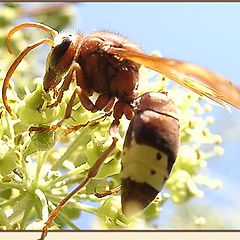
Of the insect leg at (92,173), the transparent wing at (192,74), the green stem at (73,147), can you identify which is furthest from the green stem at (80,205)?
the transparent wing at (192,74)

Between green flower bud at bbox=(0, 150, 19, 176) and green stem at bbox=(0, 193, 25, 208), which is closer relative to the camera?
green flower bud at bbox=(0, 150, 19, 176)

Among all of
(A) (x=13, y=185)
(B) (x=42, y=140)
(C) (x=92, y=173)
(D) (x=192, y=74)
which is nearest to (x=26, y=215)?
(A) (x=13, y=185)

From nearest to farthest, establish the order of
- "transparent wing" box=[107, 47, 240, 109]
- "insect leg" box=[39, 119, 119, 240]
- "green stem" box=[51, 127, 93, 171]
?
"transparent wing" box=[107, 47, 240, 109]
"insect leg" box=[39, 119, 119, 240]
"green stem" box=[51, 127, 93, 171]

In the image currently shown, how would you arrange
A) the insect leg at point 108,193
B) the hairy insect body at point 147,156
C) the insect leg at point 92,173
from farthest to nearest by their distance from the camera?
the insect leg at point 108,193, the insect leg at point 92,173, the hairy insect body at point 147,156

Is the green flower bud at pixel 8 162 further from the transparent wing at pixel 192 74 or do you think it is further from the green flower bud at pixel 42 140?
the transparent wing at pixel 192 74

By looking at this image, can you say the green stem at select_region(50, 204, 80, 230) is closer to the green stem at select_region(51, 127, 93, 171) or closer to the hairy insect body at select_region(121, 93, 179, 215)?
the green stem at select_region(51, 127, 93, 171)

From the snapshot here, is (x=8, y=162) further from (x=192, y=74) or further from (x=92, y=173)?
(x=192, y=74)

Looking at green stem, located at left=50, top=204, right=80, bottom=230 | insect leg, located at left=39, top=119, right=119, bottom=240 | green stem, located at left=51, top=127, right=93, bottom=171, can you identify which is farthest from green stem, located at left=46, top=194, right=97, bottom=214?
insect leg, located at left=39, top=119, right=119, bottom=240

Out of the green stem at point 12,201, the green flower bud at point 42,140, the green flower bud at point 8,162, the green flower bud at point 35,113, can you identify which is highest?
the green flower bud at point 35,113
